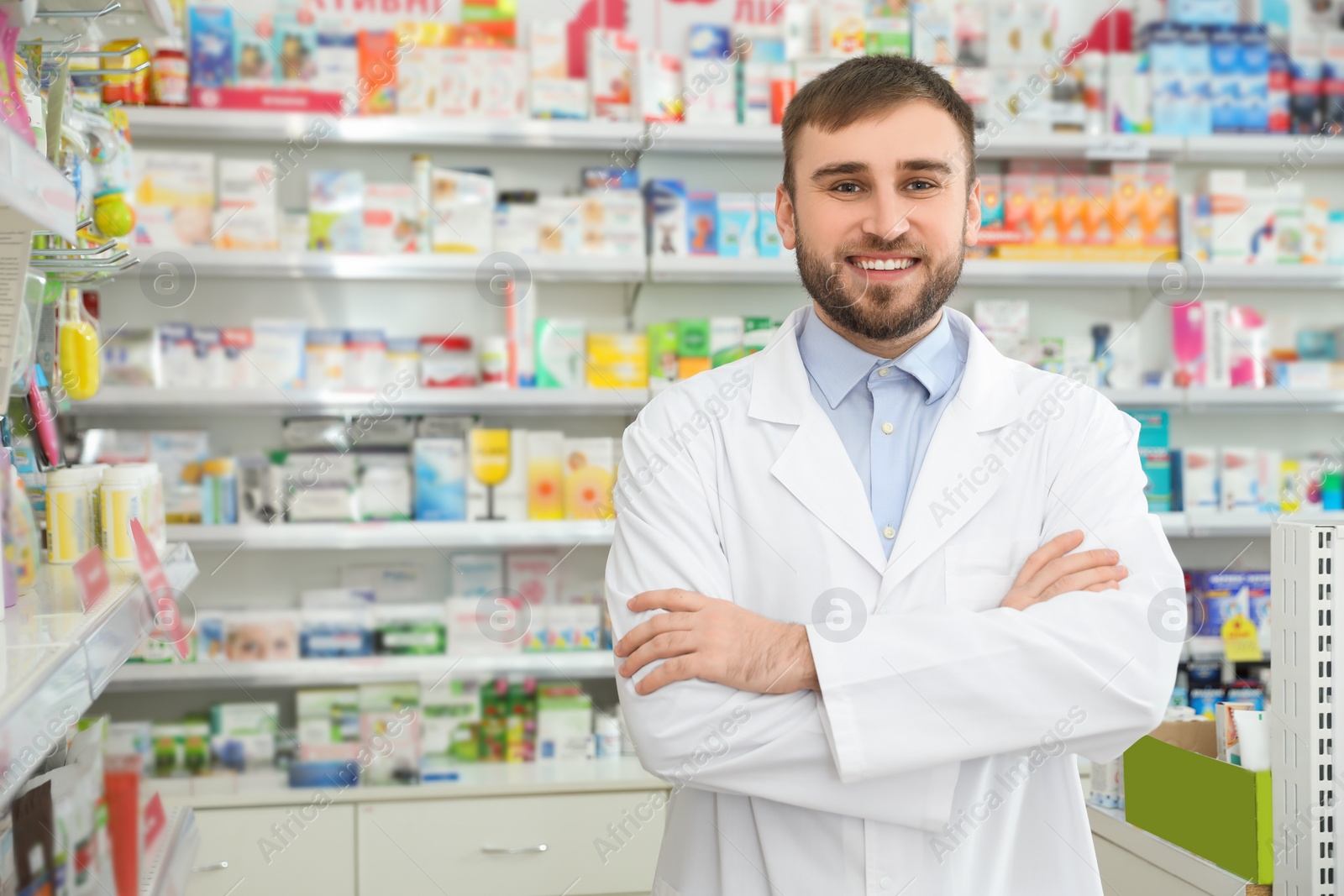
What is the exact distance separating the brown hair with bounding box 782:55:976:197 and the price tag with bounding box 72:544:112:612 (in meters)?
1.07

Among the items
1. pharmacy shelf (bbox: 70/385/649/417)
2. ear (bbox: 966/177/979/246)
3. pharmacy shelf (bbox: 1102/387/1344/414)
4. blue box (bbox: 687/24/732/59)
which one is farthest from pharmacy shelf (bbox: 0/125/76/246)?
pharmacy shelf (bbox: 1102/387/1344/414)

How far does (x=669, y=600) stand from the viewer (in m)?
1.45

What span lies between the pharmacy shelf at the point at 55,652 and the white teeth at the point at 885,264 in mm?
1060

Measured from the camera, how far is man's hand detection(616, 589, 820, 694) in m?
1.38

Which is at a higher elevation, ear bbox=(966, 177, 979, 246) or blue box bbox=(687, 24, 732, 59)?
blue box bbox=(687, 24, 732, 59)

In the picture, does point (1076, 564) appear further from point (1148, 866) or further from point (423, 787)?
point (423, 787)

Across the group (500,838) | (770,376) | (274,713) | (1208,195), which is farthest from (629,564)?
(1208,195)

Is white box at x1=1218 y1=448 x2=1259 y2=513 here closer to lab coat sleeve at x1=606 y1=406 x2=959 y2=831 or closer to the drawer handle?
the drawer handle

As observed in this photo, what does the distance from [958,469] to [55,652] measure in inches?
43.7

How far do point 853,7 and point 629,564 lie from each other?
2.49 metres

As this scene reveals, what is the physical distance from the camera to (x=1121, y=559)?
1.49 m

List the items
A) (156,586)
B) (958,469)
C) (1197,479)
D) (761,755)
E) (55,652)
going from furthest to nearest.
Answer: (1197,479), (958,469), (761,755), (156,586), (55,652)

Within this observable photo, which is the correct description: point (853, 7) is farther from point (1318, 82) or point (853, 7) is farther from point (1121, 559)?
point (1121, 559)

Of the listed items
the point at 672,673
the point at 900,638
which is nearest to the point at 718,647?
the point at 672,673
